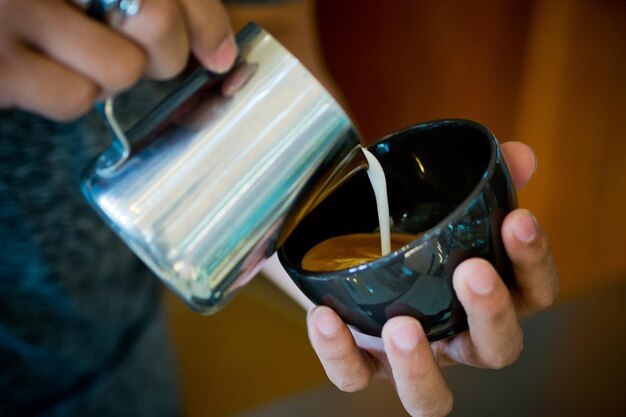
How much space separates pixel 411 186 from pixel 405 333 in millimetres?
181

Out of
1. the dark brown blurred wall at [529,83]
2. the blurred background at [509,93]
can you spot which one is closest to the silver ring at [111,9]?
the blurred background at [509,93]

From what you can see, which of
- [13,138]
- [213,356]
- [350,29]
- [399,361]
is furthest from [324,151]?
[350,29]

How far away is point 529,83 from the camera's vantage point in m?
1.48

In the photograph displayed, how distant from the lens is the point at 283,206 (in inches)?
15.6

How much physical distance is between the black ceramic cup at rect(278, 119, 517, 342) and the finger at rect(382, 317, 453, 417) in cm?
1

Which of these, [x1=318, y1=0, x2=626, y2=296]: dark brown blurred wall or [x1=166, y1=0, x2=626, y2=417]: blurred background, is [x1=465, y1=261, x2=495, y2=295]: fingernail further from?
[x1=318, y1=0, x2=626, y2=296]: dark brown blurred wall

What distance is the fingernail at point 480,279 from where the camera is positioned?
411 mm

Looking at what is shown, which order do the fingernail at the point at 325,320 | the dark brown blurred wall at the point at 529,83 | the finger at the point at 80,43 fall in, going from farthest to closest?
the dark brown blurred wall at the point at 529,83 < the fingernail at the point at 325,320 < the finger at the point at 80,43

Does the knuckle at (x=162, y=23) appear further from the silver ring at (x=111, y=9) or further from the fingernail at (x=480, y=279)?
the fingernail at (x=480, y=279)

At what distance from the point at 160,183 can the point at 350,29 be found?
1.07 meters

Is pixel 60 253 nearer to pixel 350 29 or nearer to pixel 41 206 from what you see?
pixel 41 206

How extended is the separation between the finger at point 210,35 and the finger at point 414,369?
0.68ft

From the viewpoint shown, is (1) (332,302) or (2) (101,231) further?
(2) (101,231)

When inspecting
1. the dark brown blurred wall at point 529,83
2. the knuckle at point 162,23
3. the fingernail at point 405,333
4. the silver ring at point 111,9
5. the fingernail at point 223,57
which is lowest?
the dark brown blurred wall at point 529,83
